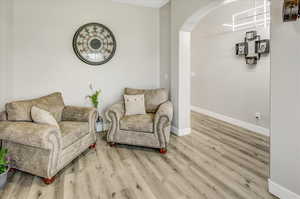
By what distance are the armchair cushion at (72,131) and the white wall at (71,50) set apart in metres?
1.01

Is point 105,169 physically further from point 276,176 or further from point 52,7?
point 52,7

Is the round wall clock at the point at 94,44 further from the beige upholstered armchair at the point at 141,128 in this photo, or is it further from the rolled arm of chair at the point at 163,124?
the rolled arm of chair at the point at 163,124

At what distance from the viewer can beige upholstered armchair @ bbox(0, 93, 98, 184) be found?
2.08 metres

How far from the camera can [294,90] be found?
169 centimetres

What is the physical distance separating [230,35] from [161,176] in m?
3.65

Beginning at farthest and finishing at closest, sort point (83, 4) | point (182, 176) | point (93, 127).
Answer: point (83, 4), point (93, 127), point (182, 176)

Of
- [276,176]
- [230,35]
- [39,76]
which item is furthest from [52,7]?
[276,176]

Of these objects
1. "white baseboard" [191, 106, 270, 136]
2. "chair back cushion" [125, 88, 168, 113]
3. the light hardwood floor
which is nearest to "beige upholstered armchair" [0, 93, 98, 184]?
the light hardwood floor

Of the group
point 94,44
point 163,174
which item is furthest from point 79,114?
point 163,174

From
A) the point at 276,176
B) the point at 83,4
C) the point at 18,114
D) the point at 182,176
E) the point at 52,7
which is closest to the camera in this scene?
the point at 276,176

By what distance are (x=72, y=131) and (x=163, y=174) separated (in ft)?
4.60

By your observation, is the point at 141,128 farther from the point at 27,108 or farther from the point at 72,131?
the point at 27,108

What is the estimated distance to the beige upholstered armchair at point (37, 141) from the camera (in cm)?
208

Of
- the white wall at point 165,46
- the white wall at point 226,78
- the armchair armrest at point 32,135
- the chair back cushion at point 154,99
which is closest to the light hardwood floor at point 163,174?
the armchair armrest at point 32,135
